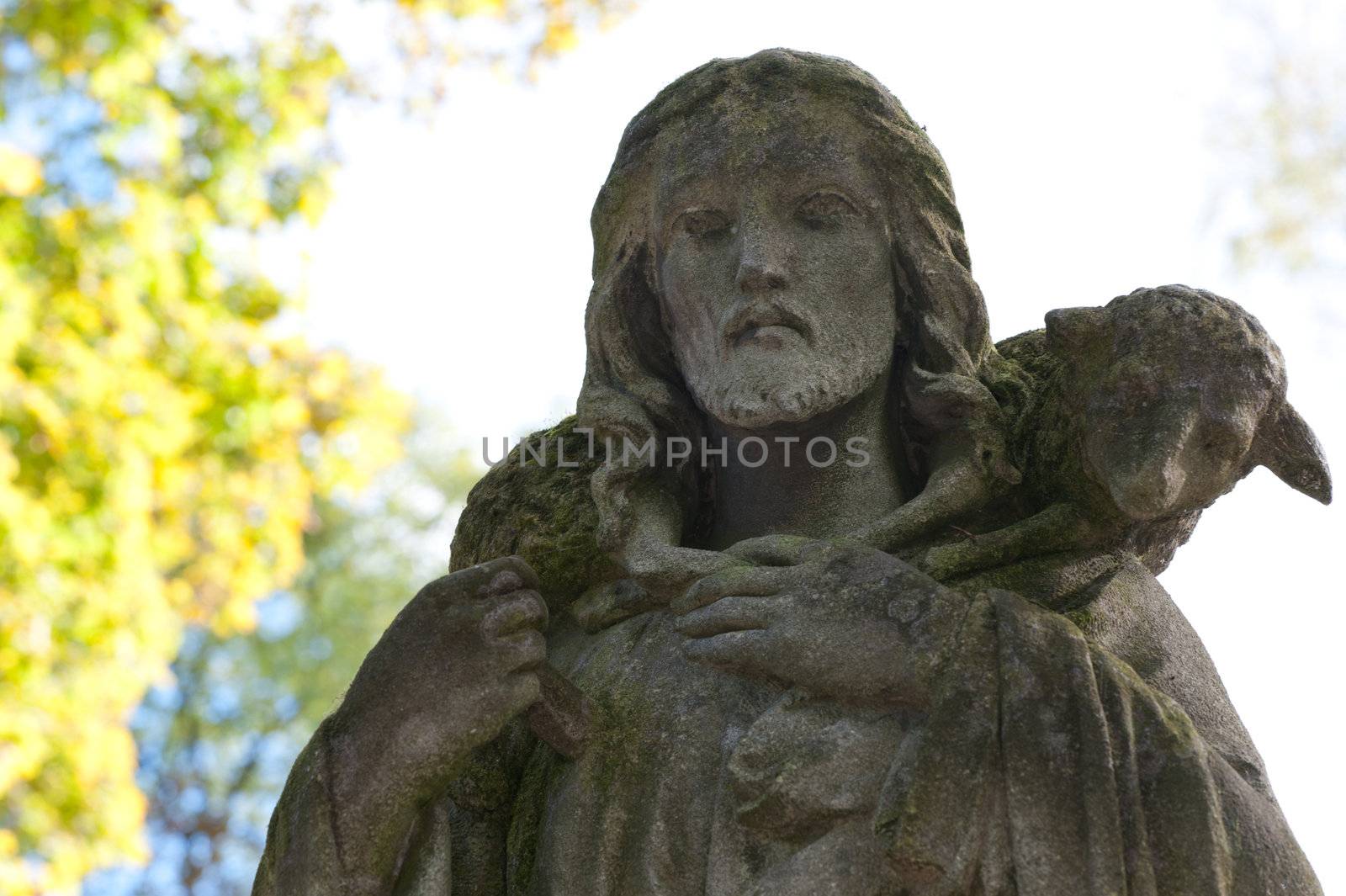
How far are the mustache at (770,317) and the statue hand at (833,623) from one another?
1.61 feet

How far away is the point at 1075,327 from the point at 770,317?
585 mm

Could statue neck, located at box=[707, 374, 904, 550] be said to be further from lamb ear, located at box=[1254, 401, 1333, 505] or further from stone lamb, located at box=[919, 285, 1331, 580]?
lamb ear, located at box=[1254, 401, 1333, 505]

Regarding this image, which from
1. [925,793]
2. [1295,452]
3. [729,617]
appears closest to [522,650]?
[729,617]

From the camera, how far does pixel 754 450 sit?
144 inches

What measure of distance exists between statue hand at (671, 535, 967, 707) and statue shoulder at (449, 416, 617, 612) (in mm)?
478

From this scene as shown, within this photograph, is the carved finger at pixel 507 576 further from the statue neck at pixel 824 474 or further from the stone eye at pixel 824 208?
the stone eye at pixel 824 208

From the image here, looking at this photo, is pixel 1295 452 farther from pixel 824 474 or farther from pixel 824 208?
pixel 824 208

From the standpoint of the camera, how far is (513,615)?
315cm

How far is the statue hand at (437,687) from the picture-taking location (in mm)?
3027

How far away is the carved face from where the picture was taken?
11.4ft

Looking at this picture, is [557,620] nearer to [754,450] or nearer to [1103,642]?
[754,450]

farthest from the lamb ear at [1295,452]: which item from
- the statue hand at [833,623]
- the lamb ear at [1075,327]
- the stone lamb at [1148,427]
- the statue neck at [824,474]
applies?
the statue neck at [824,474]

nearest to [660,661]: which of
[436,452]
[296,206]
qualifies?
[296,206]

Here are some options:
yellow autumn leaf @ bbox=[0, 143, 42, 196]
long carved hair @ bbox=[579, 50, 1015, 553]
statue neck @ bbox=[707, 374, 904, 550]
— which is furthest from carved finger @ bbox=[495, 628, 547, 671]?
yellow autumn leaf @ bbox=[0, 143, 42, 196]
